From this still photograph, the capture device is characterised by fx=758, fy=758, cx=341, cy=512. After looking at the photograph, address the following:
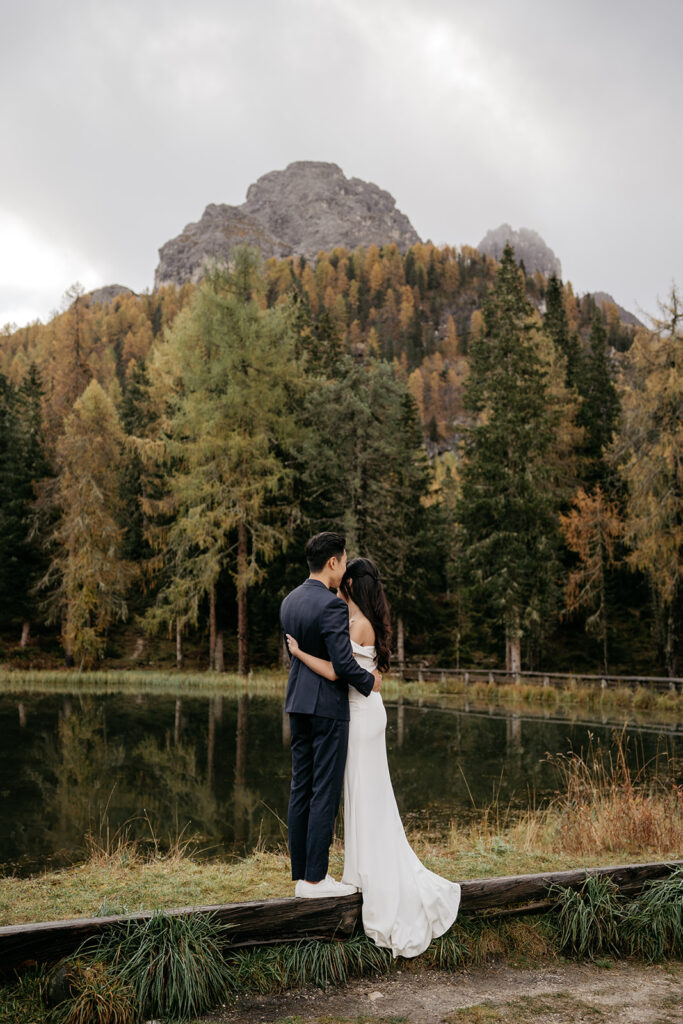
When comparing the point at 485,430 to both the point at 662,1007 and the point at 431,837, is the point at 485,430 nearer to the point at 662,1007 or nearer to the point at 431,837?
the point at 431,837

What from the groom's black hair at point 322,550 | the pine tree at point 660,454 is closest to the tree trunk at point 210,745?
the groom's black hair at point 322,550

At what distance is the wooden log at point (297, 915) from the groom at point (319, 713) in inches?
6.7

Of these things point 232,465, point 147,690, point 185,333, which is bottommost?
point 147,690

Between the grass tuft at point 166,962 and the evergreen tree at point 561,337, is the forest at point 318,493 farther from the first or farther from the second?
the grass tuft at point 166,962

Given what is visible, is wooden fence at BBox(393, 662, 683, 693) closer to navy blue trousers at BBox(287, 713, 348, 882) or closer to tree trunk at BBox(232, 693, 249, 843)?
tree trunk at BBox(232, 693, 249, 843)

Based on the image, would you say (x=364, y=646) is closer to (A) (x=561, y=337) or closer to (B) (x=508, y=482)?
(B) (x=508, y=482)

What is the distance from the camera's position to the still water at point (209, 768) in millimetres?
8906

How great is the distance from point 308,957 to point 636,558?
24.3m

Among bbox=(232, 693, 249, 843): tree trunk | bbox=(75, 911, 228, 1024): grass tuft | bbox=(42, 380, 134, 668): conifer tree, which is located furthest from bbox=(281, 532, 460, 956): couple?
bbox=(42, 380, 134, 668): conifer tree

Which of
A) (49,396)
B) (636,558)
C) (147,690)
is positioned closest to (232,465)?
(147,690)

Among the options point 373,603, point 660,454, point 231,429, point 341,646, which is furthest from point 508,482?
point 341,646

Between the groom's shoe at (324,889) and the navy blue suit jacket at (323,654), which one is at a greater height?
the navy blue suit jacket at (323,654)

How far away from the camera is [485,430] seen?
2930cm

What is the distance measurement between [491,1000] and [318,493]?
1105 inches
